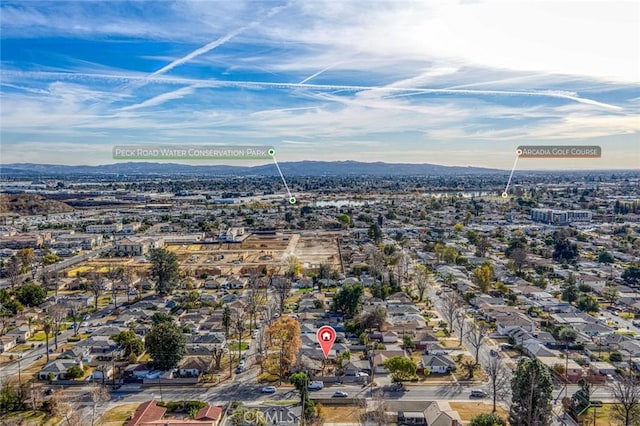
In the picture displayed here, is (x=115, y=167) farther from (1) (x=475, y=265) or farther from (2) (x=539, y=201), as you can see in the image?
Answer: (1) (x=475, y=265)

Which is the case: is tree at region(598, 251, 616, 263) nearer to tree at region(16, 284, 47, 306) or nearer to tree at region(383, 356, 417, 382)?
tree at region(383, 356, 417, 382)

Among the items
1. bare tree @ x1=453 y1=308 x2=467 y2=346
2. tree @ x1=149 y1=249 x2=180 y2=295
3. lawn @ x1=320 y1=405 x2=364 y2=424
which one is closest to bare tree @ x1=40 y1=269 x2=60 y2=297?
tree @ x1=149 y1=249 x2=180 y2=295

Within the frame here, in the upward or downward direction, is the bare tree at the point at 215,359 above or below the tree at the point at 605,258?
below

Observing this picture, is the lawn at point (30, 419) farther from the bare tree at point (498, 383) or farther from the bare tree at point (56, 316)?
the bare tree at point (498, 383)

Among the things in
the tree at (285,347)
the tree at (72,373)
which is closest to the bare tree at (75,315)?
the tree at (72,373)

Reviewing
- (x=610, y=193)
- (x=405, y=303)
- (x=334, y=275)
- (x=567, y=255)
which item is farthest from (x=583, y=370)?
(x=610, y=193)

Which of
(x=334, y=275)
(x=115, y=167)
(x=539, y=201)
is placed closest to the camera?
(x=334, y=275)

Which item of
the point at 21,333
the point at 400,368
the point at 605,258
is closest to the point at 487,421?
the point at 400,368
